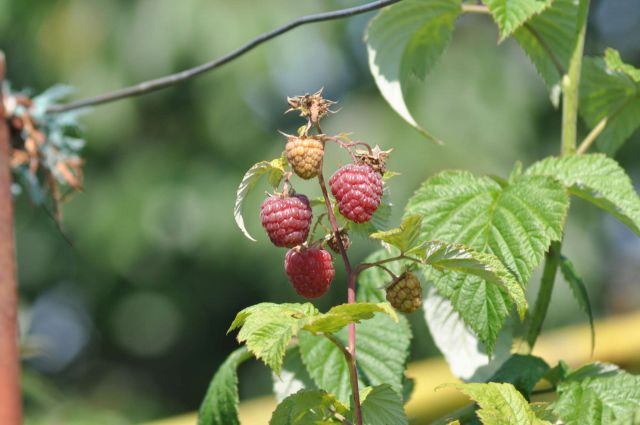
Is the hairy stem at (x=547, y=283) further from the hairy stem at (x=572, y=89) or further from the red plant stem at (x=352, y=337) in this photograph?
the red plant stem at (x=352, y=337)

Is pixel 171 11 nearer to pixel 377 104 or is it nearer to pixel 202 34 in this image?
pixel 202 34

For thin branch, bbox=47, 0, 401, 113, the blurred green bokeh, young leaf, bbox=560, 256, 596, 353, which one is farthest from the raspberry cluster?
the blurred green bokeh

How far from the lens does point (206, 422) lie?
29.6 inches

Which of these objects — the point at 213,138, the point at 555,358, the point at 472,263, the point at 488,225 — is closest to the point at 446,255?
the point at 472,263

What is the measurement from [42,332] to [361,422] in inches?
185

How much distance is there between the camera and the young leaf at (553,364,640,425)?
62 cm

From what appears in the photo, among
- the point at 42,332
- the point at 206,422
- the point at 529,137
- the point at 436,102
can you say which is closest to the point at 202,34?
the point at 436,102

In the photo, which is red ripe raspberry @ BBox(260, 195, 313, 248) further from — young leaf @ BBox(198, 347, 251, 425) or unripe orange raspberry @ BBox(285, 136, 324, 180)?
young leaf @ BBox(198, 347, 251, 425)

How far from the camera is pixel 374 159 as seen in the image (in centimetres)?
54

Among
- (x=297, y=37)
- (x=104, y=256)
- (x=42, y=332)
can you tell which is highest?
(x=297, y=37)

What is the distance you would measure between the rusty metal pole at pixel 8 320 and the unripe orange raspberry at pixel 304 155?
0.25 m

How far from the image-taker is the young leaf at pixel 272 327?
47cm

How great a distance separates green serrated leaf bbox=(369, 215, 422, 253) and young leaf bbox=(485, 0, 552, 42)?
0.19 m

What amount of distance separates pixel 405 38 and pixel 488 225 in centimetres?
19
